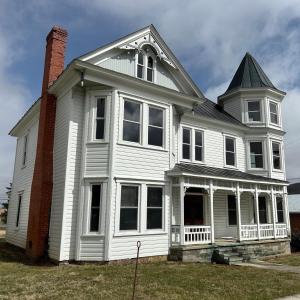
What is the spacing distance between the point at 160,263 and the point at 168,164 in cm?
420

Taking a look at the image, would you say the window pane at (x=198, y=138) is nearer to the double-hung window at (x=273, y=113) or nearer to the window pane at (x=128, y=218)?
the double-hung window at (x=273, y=113)

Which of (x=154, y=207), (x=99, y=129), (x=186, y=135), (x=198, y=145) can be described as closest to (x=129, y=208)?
(x=154, y=207)

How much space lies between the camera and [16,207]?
1981 centimetres

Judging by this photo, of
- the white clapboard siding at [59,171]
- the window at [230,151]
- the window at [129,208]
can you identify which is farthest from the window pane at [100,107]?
the window at [230,151]

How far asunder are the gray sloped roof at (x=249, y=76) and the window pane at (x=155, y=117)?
9730 millimetres

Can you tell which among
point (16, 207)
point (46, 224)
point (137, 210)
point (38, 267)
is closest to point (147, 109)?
point (137, 210)

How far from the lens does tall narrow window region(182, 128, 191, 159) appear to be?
18.2m

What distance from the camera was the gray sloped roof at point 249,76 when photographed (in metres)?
22.8

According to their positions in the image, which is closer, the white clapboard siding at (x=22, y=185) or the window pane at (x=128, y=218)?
the window pane at (x=128, y=218)

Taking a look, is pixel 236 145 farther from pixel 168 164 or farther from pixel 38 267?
pixel 38 267

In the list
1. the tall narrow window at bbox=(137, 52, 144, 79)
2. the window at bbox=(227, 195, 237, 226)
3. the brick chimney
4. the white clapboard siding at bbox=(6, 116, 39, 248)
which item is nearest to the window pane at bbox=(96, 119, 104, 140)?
the brick chimney

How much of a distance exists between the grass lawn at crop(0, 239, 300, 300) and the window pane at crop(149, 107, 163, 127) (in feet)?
19.4

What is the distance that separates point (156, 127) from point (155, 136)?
41 centimetres

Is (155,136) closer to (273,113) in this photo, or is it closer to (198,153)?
(198,153)
